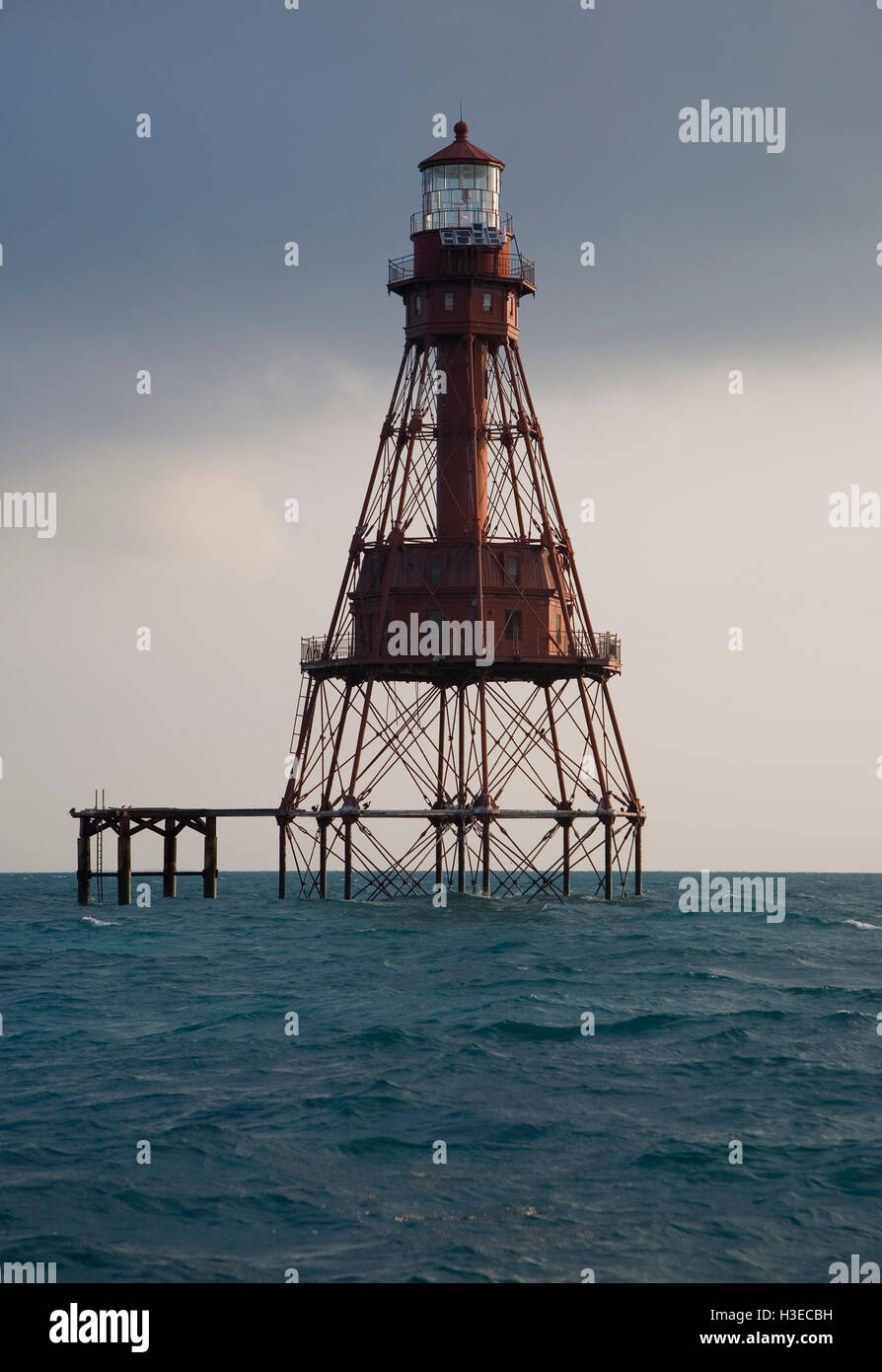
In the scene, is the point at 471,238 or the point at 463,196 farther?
the point at 463,196

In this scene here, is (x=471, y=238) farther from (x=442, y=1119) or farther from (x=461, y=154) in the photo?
(x=442, y=1119)

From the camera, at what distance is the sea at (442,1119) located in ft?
59.4

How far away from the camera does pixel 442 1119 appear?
23969 millimetres

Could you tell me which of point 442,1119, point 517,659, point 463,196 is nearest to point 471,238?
point 463,196

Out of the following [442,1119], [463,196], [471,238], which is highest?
[463,196]

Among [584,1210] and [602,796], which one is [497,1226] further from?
[602,796]

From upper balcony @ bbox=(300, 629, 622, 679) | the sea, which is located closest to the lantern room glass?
upper balcony @ bbox=(300, 629, 622, 679)

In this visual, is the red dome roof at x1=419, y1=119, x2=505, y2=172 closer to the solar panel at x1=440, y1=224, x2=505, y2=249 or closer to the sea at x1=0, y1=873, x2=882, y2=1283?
the solar panel at x1=440, y1=224, x2=505, y2=249

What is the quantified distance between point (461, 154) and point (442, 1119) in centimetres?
4952

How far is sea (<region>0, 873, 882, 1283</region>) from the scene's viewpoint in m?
18.1

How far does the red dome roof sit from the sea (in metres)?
33.8

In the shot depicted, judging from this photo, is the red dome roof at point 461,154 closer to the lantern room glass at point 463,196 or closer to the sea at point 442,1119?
the lantern room glass at point 463,196

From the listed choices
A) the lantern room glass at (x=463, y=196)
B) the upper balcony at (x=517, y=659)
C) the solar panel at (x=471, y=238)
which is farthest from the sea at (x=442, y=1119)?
the lantern room glass at (x=463, y=196)

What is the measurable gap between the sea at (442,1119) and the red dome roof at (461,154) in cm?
3376
